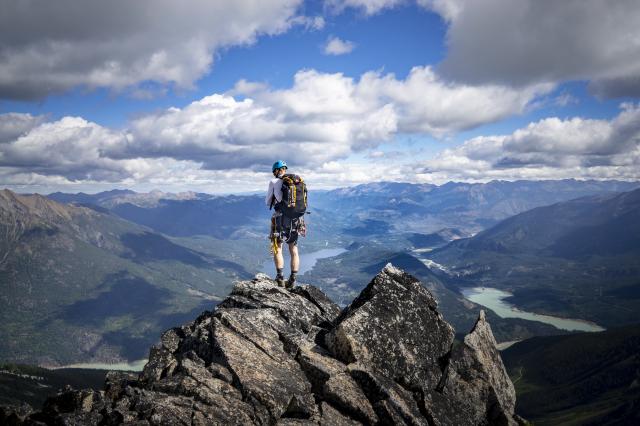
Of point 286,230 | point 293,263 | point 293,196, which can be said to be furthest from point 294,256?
point 293,196

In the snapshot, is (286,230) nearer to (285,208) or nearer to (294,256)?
(285,208)

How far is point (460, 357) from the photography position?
23.1 metres

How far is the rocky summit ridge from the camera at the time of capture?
631 inches

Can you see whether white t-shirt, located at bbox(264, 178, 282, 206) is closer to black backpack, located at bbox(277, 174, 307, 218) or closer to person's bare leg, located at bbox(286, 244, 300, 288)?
black backpack, located at bbox(277, 174, 307, 218)

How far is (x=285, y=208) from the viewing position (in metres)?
27.5

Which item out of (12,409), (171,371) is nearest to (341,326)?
(171,371)

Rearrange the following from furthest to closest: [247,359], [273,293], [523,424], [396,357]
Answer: [273,293] → [523,424] → [396,357] → [247,359]

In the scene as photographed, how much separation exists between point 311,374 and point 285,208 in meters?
12.2

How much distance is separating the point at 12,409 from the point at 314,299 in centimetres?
1818

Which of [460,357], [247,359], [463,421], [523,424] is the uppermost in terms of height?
[247,359]

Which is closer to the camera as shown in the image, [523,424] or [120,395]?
[120,395]

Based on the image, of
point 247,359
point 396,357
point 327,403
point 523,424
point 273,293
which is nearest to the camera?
point 327,403

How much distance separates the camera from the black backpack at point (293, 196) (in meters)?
27.0

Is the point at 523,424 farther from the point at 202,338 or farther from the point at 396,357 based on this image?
the point at 202,338
